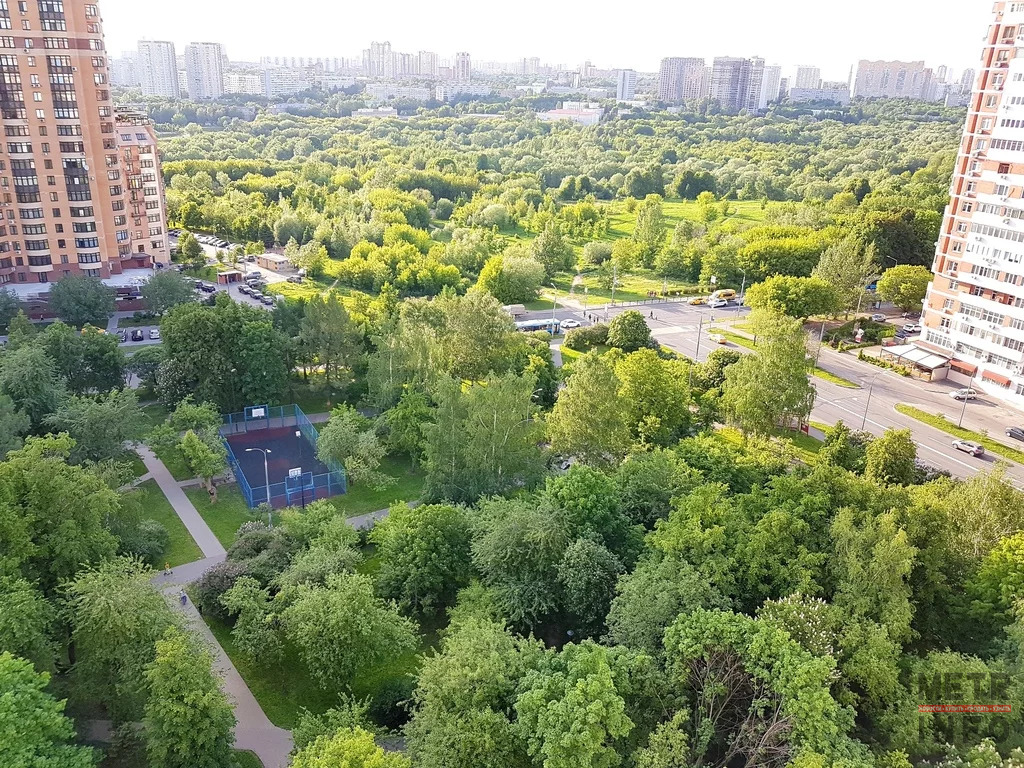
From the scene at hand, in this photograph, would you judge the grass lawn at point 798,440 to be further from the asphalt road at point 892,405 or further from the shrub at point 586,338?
the shrub at point 586,338

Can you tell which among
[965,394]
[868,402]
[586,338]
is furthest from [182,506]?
[965,394]

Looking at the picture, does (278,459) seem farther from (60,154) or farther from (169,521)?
(60,154)

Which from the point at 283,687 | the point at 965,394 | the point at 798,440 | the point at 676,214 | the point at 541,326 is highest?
the point at 676,214

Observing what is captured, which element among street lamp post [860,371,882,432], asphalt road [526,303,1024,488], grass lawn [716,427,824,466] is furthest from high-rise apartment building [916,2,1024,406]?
grass lawn [716,427,824,466]

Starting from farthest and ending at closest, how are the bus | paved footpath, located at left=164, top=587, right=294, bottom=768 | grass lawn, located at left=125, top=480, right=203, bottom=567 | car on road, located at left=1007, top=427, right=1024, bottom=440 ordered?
1. the bus
2. car on road, located at left=1007, top=427, right=1024, bottom=440
3. grass lawn, located at left=125, top=480, right=203, bottom=567
4. paved footpath, located at left=164, top=587, right=294, bottom=768

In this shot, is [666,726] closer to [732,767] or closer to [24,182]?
[732,767]

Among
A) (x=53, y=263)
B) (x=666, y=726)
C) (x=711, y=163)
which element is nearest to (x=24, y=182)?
(x=53, y=263)

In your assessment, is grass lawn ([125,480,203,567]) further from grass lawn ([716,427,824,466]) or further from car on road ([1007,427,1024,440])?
car on road ([1007,427,1024,440])
